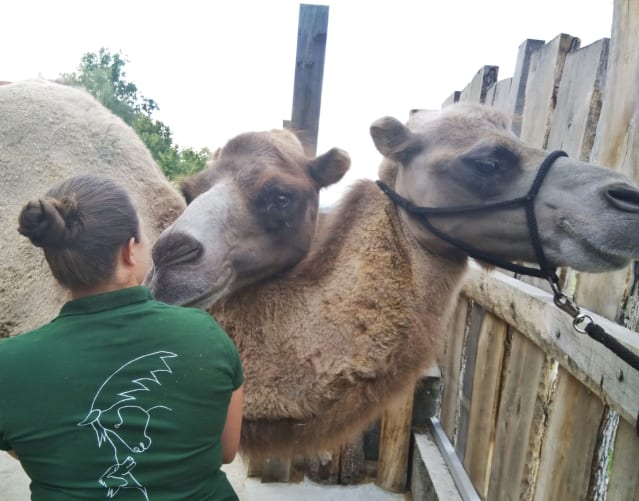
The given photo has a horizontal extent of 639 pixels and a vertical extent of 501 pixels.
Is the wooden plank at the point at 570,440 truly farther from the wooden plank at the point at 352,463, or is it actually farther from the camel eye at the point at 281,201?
the wooden plank at the point at 352,463

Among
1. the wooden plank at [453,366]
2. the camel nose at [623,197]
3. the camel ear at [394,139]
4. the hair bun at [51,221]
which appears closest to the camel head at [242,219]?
the camel ear at [394,139]

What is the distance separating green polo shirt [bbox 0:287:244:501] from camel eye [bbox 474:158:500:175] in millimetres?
1432

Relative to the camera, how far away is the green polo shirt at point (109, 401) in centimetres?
145

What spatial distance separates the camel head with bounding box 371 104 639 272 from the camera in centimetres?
190

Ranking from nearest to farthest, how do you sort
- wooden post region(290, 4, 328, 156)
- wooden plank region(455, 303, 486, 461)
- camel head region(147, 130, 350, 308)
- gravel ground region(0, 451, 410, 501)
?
camel head region(147, 130, 350, 308)
wooden post region(290, 4, 328, 156)
wooden plank region(455, 303, 486, 461)
gravel ground region(0, 451, 410, 501)

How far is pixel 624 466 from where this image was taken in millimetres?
1856

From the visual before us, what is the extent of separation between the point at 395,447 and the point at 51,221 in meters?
3.86

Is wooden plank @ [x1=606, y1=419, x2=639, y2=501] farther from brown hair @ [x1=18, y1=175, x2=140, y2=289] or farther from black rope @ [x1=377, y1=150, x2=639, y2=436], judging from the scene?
brown hair @ [x1=18, y1=175, x2=140, y2=289]

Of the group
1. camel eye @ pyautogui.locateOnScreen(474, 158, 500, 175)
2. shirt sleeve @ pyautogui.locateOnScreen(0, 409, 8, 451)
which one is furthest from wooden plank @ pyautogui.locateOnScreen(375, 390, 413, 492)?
shirt sleeve @ pyautogui.locateOnScreen(0, 409, 8, 451)

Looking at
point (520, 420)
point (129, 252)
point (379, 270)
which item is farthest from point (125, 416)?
point (520, 420)

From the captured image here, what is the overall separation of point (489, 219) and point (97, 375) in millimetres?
1689

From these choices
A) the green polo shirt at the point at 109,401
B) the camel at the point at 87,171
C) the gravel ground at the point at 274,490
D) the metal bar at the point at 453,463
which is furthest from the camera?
the gravel ground at the point at 274,490

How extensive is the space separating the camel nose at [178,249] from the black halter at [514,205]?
106cm

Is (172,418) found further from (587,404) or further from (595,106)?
(595,106)
